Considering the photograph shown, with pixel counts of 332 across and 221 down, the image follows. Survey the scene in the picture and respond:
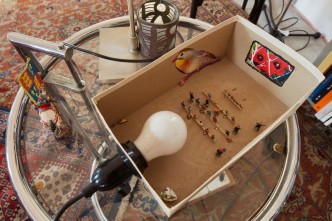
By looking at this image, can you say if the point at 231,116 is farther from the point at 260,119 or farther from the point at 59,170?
the point at 59,170

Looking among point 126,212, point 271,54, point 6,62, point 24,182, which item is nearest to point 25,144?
point 24,182

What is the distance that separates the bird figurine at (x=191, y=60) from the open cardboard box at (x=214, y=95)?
12mm

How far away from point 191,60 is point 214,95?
3.9 inches

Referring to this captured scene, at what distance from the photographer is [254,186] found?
24.1 inches

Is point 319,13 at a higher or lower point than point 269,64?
lower

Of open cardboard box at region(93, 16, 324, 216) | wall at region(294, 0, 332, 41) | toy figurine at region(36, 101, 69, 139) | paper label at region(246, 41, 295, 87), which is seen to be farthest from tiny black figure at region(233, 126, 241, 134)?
wall at region(294, 0, 332, 41)

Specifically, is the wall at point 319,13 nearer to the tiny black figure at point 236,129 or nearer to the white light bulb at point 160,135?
the tiny black figure at point 236,129

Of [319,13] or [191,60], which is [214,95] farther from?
[319,13]

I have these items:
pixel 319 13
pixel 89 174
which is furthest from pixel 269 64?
pixel 319 13

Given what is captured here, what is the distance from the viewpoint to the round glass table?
56 cm

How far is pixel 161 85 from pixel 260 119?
0.75 feet

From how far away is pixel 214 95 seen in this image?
622 mm

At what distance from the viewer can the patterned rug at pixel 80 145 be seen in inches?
23.0

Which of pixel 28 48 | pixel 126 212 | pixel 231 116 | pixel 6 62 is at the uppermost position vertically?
pixel 28 48
